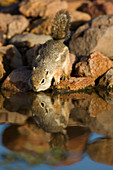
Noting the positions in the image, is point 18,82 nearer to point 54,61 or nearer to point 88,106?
point 54,61

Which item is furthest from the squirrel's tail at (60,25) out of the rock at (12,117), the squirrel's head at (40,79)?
the rock at (12,117)

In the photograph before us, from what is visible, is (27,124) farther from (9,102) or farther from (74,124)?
(9,102)

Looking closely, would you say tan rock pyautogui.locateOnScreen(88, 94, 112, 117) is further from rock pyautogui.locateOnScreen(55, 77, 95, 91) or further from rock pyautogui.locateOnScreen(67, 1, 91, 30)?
rock pyautogui.locateOnScreen(67, 1, 91, 30)

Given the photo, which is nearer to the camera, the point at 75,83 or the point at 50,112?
the point at 50,112

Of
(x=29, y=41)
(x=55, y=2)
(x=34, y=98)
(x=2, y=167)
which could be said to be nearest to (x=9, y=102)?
(x=34, y=98)

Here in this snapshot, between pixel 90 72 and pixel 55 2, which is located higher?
pixel 55 2

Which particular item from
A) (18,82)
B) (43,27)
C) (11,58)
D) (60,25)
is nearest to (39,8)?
(43,27)
